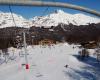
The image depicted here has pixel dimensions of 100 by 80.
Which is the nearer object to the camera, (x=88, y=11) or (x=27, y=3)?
(x=27, y=3)

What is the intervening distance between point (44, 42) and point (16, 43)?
1966 centimetres

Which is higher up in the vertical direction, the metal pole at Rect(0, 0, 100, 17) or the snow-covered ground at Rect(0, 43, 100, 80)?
the metal pole at Rect(0, 0, 100, 17)

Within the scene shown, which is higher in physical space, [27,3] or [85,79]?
[27,3]

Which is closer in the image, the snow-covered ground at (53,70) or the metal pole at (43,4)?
the metal pole at (43,4)

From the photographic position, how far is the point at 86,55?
170 ft

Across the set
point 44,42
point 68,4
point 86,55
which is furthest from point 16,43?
point 68,4

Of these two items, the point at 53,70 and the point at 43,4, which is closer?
the point at 43,4

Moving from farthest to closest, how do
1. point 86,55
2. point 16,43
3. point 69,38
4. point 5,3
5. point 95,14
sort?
point 69,38, point 16,43, point 86,55, point 95,14, point 5,3

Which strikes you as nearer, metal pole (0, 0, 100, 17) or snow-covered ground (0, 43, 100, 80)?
metal pole (0, 0, 100, 17)

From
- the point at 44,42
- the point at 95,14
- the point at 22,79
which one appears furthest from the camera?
the point at 44,42

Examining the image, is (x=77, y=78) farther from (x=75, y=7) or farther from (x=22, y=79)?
(x=75, y=7)

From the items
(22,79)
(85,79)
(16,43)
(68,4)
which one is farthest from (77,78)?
(16,43)

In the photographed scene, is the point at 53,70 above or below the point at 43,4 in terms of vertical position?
below

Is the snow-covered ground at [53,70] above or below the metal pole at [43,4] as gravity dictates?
below
